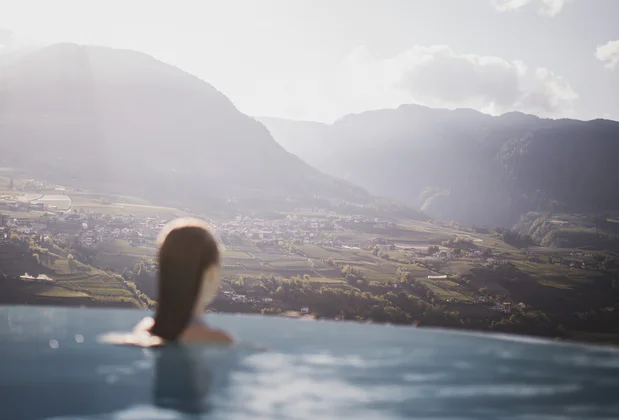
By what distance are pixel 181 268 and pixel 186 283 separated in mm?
110

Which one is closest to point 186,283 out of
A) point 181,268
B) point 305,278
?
point 181,268

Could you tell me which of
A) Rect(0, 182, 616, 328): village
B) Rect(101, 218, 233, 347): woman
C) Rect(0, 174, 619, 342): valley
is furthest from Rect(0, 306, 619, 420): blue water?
Rect(0, 182, 616, 328): village

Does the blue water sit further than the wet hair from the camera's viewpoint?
Yes

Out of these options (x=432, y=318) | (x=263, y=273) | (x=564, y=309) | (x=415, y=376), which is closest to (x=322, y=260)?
(x=263, y=273)

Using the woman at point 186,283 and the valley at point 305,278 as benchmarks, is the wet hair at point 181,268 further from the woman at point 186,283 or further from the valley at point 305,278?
the valley at point 305,278

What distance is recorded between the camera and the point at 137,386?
6.54m

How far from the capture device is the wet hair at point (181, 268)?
12.3 ft

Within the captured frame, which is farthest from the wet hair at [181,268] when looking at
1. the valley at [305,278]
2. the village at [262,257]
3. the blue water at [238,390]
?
the village at [262,257]

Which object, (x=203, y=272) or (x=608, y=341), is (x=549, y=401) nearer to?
(x=203, y=272)

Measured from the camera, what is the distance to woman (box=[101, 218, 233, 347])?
12.3 feet

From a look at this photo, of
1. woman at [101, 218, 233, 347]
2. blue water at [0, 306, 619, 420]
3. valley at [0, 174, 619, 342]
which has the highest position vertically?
woman at [101, 218, 233, 347]

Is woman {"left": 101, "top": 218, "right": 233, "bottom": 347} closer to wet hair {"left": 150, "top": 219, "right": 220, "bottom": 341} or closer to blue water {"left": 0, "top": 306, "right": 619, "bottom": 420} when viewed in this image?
wet hair {"left": 150, "top": 219, "right": 220, "bottom": 341}

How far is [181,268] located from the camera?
3775 millimetres

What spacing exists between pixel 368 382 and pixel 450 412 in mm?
2446
